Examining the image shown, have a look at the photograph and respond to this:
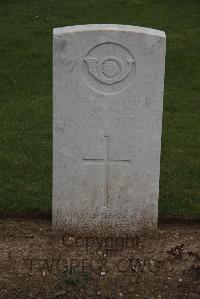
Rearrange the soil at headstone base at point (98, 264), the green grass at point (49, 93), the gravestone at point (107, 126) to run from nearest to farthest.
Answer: the soil at headstone base at point (98, 264)
the gravestone at point (107, 126)
the green grass at point (49, 93)

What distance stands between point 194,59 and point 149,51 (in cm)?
628

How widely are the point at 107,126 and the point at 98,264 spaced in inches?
43.4

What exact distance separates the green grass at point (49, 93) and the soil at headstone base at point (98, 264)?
1.87 ft

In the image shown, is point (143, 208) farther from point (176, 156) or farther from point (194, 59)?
point (194, 59)

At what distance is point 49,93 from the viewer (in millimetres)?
10000

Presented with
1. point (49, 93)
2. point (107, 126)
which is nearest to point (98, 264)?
point (107, 126)

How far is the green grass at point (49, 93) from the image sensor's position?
276 inches

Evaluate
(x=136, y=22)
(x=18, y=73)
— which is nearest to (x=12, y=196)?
(x=18, y=73)

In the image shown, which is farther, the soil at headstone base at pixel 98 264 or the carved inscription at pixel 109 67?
the carved inscription at pixel 109 67

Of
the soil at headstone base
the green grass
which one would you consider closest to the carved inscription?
the soil at headstone base

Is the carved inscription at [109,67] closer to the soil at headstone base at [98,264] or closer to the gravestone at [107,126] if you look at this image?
the gravestone at [107,126]

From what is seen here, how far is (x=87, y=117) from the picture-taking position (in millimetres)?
5668

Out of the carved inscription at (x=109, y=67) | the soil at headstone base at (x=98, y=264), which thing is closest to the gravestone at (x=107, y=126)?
the carved inscription at (x=109, y=67)

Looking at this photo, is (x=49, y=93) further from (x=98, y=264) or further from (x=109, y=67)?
(x=98, y=264)
